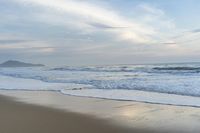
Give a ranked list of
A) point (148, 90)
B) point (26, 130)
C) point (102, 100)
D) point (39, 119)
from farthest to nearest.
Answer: point (148, 90)
point (102, 100)
point (39, 119)
point (26, 130)

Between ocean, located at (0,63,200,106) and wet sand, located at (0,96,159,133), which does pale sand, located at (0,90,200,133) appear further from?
ocean, located at (0,63,200,106)

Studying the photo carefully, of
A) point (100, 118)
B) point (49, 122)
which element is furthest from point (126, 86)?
point (49, 122)

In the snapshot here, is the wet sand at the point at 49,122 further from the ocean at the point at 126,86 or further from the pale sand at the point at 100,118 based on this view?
the ocean at the point at 126,86

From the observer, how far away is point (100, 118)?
7625 mm

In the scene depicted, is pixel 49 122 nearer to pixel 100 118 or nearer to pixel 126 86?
pixel 100 118

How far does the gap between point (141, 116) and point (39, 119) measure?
2581 mm

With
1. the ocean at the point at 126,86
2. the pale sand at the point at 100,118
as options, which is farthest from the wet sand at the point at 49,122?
the ocean at the point at 126,86

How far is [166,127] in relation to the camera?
638cm

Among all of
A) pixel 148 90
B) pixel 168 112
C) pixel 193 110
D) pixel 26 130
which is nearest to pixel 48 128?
pixel 26 130

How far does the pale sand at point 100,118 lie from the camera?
6.41m

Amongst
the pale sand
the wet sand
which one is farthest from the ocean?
the wet sand

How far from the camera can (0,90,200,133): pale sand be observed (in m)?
6.41

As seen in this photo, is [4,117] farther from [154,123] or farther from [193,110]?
[193,110]

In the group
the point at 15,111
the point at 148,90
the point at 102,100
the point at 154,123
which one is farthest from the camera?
the point at 148,90
